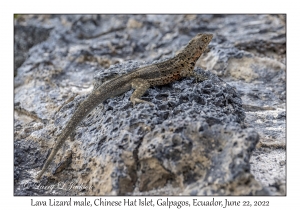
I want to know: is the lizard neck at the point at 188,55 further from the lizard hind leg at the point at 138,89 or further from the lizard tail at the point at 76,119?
the lizard tail at the point at 76,119

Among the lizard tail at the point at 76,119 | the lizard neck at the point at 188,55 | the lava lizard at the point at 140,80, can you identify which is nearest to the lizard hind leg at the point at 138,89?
the lava lizard at the point at 140,80

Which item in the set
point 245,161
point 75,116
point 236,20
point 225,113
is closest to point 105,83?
point 75,116

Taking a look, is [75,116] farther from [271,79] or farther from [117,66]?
[271,79]

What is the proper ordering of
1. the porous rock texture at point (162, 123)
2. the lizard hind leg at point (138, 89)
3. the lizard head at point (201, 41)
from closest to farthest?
the porous rock texture at point (162, 123) < the lizard hind leg at point (138, 89) < the lizard head at point (201, 41)

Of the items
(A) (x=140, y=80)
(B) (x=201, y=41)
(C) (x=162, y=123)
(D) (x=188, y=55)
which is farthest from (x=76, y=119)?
(B) (x=201, y=41)

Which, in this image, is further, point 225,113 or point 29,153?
point 29,153

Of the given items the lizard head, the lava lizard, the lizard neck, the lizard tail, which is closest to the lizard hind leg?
the lava lizard

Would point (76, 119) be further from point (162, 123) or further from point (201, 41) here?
point (201, 41)
